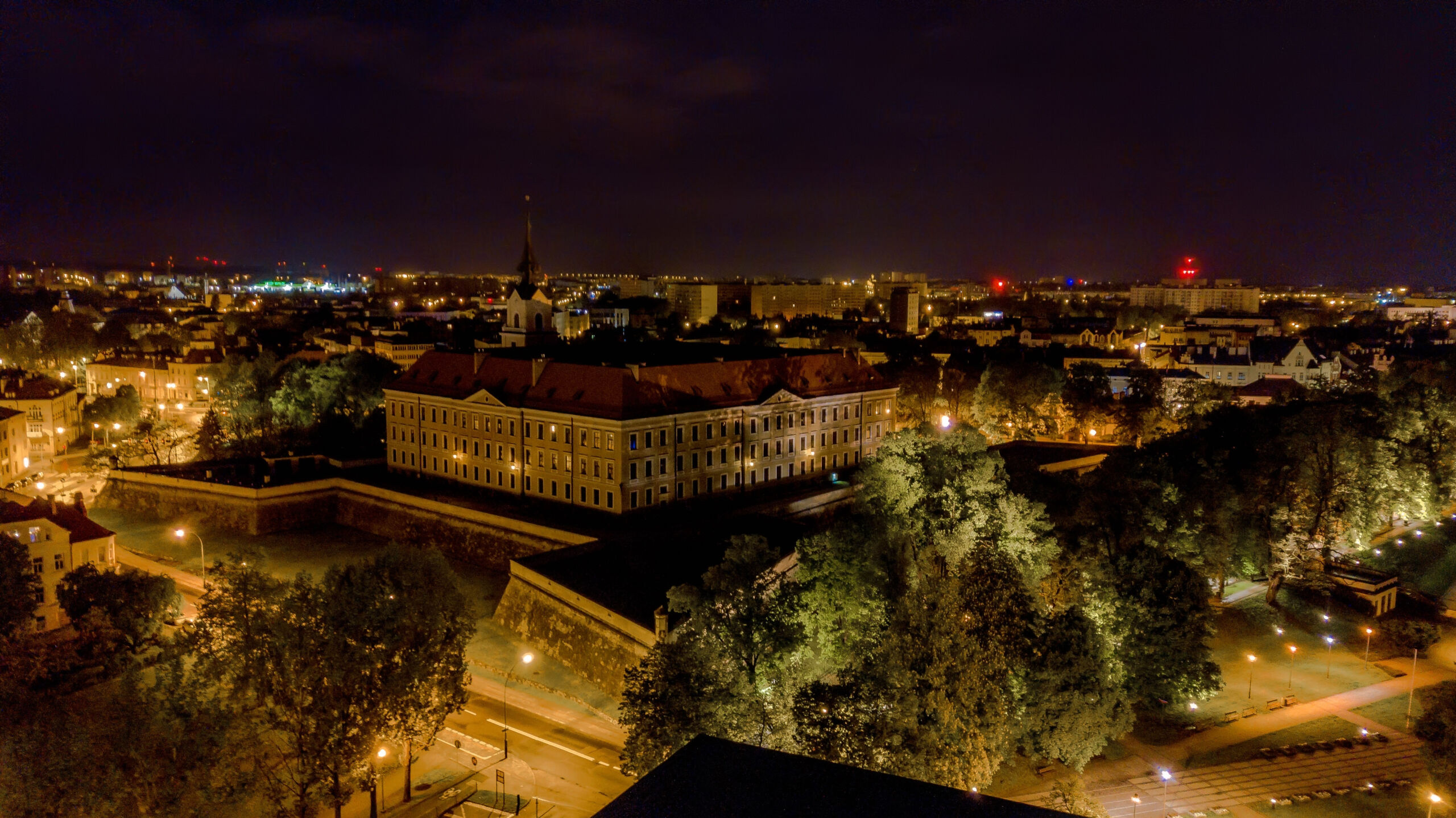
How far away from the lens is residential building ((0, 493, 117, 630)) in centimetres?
3997

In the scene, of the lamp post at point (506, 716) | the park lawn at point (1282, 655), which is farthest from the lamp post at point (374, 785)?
the park lawn at point (1282, 655)

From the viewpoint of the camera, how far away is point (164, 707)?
945 inches

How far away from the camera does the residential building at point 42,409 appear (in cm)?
8169

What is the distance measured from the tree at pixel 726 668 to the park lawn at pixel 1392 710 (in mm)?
22062

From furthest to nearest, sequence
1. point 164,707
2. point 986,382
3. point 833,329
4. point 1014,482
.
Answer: point 833,329 < point 986,382 < point 1014,482 < point 164,707

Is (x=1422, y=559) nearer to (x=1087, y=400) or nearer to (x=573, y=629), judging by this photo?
(x=1087, y=400)

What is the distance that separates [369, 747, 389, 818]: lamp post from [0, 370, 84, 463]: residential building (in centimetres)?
6778

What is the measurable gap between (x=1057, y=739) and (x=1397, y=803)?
10.6 meters

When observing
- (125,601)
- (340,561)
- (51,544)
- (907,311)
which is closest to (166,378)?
(340,561)

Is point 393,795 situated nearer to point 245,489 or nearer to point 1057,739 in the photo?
point 1057,739

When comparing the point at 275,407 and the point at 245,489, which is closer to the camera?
the point at 245,489

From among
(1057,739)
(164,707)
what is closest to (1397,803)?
(1057,739)

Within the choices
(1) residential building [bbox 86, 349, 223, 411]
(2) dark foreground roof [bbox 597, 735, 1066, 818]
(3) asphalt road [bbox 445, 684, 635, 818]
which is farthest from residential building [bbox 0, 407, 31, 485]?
(2) dark foreground roof [bbox 597, 735, 1066, 818]

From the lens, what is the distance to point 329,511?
6306cm
